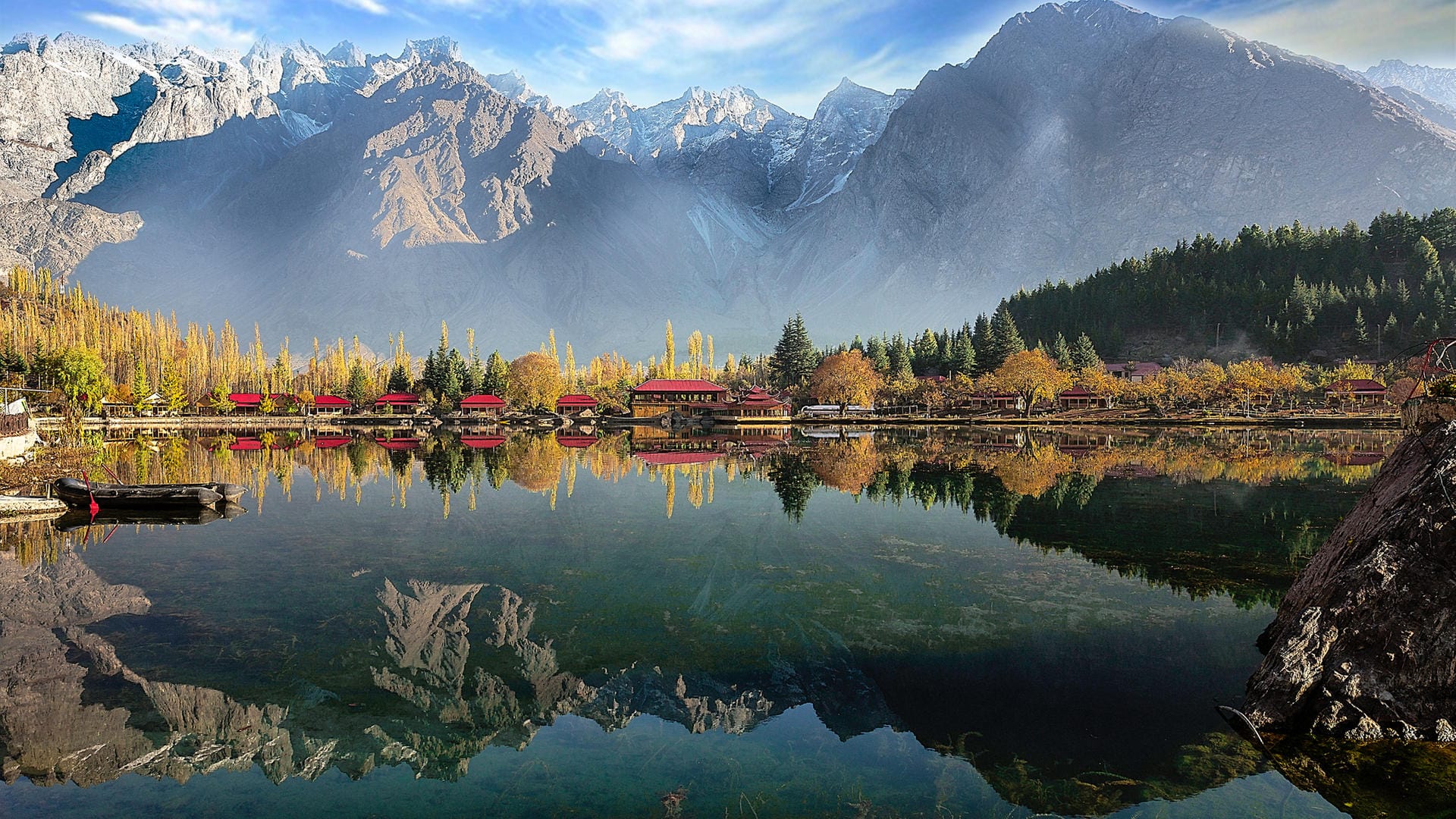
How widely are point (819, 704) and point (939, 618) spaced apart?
4.55 m

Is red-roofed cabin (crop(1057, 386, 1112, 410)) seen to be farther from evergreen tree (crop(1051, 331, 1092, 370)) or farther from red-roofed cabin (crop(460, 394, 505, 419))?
red-roofed cabin (crop(460, 394, 505, 419))

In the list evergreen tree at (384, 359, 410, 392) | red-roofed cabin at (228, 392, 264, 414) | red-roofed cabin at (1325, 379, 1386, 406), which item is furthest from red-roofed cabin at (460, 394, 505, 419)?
red-roofed cabin at (1325, 379, 1386, 406)

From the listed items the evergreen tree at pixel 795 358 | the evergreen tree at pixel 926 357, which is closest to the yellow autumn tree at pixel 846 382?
the evergreen tree at pixel 795 358

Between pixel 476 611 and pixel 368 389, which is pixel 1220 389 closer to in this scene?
pixel 476 611

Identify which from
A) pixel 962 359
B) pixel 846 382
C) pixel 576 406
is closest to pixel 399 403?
pixel 576 406

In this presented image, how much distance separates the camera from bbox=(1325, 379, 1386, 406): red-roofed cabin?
96625 mm

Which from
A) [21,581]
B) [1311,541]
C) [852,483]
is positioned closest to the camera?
[21,581]

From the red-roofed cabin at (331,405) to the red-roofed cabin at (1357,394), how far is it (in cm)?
15192

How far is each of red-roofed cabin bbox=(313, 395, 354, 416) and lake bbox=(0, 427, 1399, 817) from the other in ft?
375

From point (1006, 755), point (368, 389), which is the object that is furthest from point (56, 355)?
point (1006, 755)

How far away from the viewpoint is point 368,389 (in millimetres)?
134250

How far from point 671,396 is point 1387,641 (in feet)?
327

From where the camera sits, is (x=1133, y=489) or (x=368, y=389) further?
(x=368, y=389)

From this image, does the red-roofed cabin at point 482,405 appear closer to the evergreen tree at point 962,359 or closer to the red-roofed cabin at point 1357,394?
the evergreen tree at point 962,359
